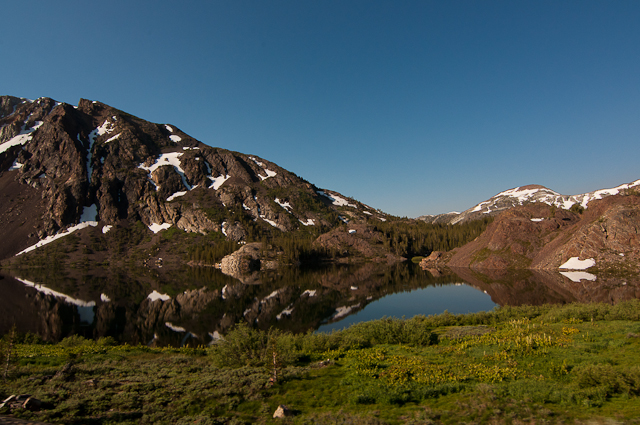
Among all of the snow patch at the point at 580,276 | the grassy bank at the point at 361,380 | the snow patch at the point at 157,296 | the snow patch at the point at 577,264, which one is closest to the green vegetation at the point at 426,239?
the snow patch at the point at 577,264

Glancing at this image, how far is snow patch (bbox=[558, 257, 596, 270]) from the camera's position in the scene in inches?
2704

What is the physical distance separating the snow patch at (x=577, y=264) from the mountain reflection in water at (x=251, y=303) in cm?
1238

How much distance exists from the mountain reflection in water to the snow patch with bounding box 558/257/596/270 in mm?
12384

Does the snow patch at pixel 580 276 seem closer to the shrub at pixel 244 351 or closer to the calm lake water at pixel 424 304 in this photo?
the calm lake water at pixel 424 304

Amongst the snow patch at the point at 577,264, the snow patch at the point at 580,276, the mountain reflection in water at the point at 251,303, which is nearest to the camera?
the mountain reflection in water at the point at 251,303

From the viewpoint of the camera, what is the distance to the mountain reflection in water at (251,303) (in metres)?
37.5

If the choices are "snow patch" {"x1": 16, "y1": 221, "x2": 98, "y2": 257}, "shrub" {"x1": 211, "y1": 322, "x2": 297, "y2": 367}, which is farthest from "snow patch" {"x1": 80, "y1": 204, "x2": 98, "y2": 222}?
"shrub" {"x1": 211, "y1": 322, "x2": 297, "y2": 367}

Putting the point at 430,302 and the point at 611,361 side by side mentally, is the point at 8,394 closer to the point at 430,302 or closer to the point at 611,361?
the point at 611,361

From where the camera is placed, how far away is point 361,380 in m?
14.7

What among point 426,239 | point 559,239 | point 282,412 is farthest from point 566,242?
point 282,412

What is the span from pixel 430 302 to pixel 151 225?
18429cm

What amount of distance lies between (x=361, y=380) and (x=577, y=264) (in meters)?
78.9

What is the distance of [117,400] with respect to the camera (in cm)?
1249

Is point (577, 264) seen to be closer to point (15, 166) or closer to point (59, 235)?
point (59, 235)
